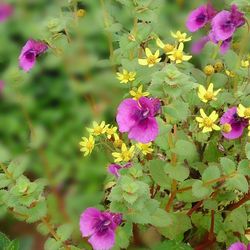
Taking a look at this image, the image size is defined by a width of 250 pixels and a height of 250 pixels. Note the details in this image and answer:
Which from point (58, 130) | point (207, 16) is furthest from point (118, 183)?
point (58, 130)

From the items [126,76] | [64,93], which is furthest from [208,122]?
[64,93]

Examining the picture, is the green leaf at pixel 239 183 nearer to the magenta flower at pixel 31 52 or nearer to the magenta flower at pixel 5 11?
the magenta flower at pixel 31 52

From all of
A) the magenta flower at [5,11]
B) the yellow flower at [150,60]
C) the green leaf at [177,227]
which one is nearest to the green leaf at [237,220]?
the green leaf at [177,227]

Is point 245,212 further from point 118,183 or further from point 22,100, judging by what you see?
point 22,100

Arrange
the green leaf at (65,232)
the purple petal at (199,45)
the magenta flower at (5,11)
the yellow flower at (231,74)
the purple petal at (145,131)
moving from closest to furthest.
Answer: the purple petal at (145,131), the green leaf at (65,232), the yellow flower at (231,74), the purple petal at (199,45), the magenta flower at (5,11)

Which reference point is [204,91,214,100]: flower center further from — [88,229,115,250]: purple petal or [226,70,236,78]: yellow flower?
[88,229,115,250]: purple petal
